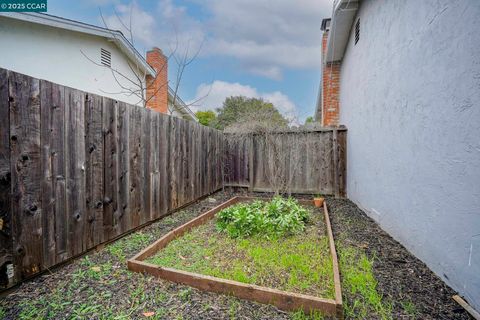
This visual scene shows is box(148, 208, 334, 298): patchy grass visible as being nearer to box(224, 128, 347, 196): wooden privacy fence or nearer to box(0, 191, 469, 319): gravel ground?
box(0, 191, 469, 319): gravel ground

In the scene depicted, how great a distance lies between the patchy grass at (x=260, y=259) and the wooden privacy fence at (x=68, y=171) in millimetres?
866

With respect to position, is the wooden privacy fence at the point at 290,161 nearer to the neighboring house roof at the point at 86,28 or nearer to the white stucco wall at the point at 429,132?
the white stucco wall at the point at 429,132

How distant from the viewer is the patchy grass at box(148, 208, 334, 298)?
7.26ft

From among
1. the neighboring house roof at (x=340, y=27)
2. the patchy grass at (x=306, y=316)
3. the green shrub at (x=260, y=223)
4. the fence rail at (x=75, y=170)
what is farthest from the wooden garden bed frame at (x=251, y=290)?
the neighboring house roof at (x=340, y=27)

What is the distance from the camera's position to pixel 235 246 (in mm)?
3129

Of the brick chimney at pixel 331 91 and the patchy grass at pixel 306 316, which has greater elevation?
the brick chimney at pixel 331 91

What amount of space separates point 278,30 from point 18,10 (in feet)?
23.2

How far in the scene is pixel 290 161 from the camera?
6434 mm

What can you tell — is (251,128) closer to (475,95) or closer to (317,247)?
(317,247)

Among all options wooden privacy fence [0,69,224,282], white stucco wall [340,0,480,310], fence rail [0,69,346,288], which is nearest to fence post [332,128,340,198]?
white stucco wall [340,0,480,310]

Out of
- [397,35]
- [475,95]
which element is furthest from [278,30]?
[475,95]

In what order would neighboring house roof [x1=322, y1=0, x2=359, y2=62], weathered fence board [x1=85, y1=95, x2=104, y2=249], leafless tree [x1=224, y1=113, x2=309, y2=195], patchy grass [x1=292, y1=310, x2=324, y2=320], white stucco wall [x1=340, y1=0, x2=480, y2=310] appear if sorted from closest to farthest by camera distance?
patchy grass [x1=292, y1=310, x2=324, y2=320], white stucco wall [x1=340, y1=0, x2=480, y2=310], weathered fence board [x1=85, y1=95, x2=104, y2=249], neighboring house roof [x1=322, y1=0, x2=359, y2=62], leafless tree [x1=224, y1=113, x2=309, y2=195]

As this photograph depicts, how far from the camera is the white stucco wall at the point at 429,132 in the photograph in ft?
6.08

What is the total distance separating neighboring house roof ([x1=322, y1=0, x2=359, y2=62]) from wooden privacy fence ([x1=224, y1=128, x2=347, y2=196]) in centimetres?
268
